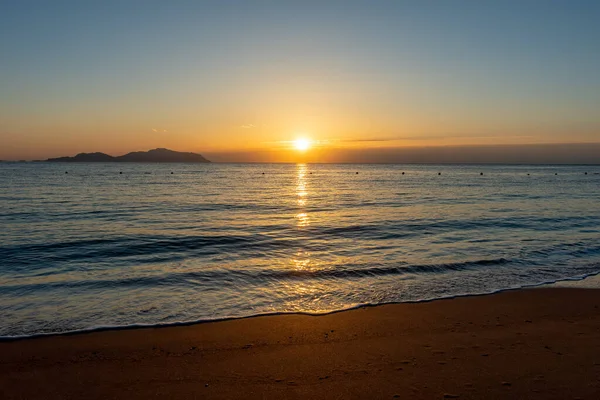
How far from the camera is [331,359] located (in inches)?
291

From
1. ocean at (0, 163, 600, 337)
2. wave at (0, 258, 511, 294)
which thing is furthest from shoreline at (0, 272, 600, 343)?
wave at (0, 258, 511, 294)

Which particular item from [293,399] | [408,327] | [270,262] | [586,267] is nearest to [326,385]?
[293,399]

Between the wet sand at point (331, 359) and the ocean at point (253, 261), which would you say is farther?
the ocean at point (253, 261)

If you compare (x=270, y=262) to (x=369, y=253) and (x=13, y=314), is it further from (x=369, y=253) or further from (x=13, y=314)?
(x=13, y=314)

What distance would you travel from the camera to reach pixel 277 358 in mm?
7477

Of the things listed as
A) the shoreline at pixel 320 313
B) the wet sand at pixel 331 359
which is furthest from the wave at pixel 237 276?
the wet sand at pixel 331 359

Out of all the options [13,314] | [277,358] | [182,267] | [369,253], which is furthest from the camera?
[369,253]

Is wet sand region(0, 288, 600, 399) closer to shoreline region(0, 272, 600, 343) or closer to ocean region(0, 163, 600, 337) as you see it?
shoreline region(0, 272, 600, 343)

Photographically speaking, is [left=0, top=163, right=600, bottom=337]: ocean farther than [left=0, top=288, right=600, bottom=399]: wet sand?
Yes

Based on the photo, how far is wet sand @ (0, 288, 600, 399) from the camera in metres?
6.36

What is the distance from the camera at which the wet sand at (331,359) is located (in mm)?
6359

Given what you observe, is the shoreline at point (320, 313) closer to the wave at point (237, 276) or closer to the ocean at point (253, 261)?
the ocean at point (253, 261)

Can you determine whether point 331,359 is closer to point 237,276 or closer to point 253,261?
point 237,276

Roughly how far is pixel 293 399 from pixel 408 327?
3.88 metres
